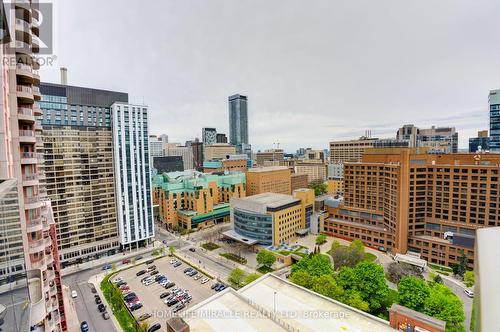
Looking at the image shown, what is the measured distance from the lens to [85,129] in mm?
52156

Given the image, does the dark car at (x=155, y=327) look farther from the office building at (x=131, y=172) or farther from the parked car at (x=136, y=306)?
the office building at (x=131, y=172)

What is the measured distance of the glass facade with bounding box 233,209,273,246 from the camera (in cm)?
5675

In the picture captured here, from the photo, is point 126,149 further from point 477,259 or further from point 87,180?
point 477,259

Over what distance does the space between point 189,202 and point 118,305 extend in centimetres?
4163

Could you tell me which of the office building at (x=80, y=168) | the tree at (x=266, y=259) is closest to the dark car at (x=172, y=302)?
the tree at (x=266, y=259)

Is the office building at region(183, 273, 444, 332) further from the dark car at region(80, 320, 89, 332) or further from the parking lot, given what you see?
the dark car at region(80, 320, 89, 332)

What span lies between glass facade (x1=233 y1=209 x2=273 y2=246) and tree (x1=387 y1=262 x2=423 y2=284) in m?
24.1

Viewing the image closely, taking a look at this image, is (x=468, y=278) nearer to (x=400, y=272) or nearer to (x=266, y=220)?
(x=400, y=272)

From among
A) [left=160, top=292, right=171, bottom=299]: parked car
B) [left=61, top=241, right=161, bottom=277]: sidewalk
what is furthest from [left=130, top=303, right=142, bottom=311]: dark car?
[left=61, top=241, right=161, bottom=277]: sidewalk

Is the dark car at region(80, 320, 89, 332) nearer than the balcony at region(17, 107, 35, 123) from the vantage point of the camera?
No

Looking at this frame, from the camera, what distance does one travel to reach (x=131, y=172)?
187 feet

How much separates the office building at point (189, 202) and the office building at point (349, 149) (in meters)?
79.8

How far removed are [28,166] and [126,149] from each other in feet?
143

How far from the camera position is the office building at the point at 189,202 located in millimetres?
75125
